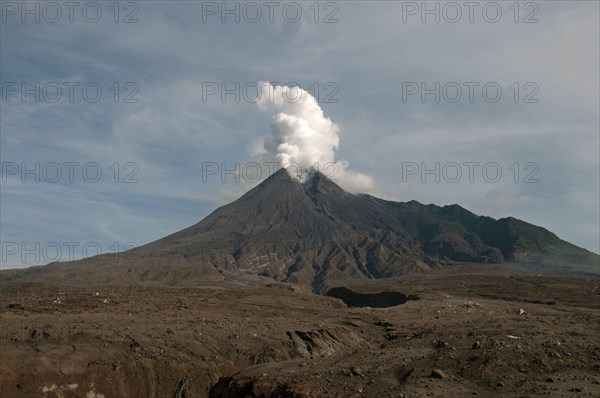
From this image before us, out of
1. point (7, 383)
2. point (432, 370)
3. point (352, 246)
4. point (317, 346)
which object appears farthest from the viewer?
point (352, 246)

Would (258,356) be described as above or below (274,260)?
below

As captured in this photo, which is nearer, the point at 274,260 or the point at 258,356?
the point at 258,356

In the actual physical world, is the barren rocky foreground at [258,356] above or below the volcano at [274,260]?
below

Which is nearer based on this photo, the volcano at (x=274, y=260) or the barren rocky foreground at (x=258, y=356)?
the barren rocky foreground at (x=258, y=356)

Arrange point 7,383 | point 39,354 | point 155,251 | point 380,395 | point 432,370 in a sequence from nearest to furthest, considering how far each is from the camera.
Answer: point 380,395 → point 432,370 → point 7,383 → point 39,354 → point 155,251

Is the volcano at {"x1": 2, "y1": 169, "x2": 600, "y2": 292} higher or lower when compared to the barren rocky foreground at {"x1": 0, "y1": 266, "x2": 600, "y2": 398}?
higher

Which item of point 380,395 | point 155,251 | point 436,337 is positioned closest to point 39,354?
point 380,395

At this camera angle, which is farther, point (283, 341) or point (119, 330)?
point (283, 341)

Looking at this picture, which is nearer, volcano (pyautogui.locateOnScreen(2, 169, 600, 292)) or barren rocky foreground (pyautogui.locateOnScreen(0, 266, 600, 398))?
barren rocky foreground (pyautogui.locateOnScreen(0, 266, 600, 398))

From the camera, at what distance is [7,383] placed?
24.6 meters

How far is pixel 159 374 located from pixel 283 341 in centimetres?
806

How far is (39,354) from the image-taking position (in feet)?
87.4

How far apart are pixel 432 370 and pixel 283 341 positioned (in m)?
14.0

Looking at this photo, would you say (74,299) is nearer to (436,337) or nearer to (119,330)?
(119,330)
